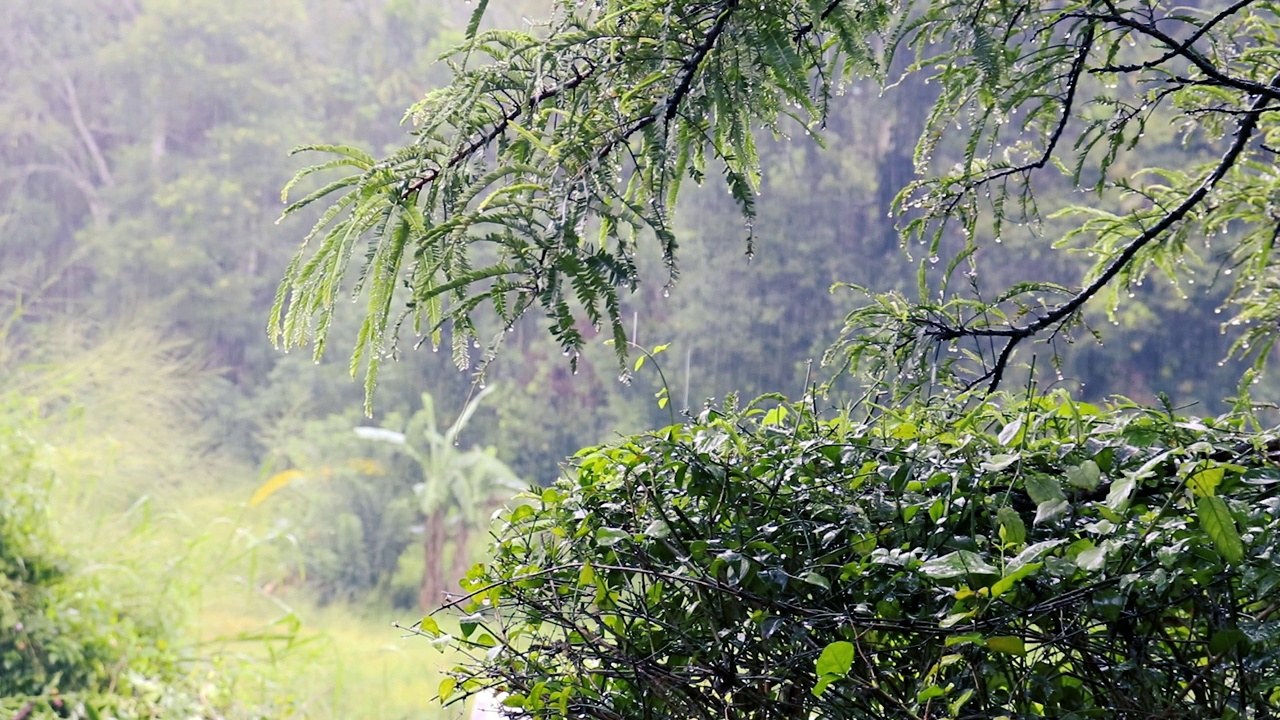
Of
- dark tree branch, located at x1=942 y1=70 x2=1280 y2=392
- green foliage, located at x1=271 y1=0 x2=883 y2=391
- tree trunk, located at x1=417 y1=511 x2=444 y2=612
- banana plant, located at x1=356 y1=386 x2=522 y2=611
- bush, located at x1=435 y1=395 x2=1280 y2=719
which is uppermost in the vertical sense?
banana plant, located at x1=356 y1=386 x2=522 y2=611

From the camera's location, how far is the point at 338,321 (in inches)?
291

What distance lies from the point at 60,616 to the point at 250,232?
19.8 feet

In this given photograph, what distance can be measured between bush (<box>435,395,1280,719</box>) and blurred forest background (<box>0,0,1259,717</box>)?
4.48 meters

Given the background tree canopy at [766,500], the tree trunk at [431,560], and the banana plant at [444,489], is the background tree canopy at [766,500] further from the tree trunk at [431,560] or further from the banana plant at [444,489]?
the tree trunk at [431,560]

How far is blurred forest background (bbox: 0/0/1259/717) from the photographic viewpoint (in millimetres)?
6418

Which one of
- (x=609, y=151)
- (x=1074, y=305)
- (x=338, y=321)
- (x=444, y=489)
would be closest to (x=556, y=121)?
(x=609, y=151)

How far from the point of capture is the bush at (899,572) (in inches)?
21.7

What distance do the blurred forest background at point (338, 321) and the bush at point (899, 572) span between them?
448 centimetres

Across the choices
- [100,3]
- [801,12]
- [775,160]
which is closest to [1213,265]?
[775,160]

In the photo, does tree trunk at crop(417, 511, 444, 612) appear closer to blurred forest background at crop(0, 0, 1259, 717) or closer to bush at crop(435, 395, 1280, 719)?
blurred forest background at crop(0, 0, 1259, 717)

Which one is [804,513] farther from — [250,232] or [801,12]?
[250,232]

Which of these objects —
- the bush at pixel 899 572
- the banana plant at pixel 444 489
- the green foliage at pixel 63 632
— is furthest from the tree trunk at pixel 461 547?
the bush at pixel 899 572

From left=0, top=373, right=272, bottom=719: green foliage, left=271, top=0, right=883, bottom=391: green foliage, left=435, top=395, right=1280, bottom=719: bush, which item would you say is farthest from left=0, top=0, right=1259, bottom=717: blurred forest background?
left=435, top=395, right=1280, bottom=719: bush

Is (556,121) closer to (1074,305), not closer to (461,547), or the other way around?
(1074,305)
